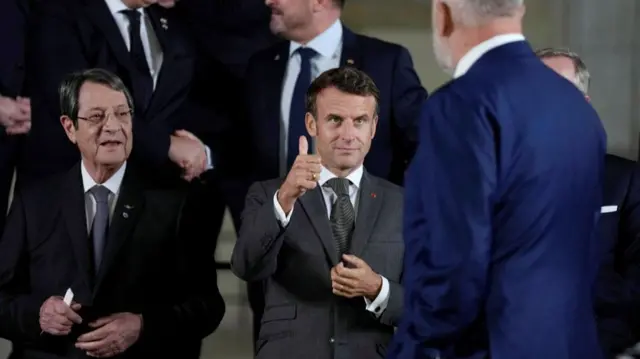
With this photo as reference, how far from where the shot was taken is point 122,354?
108 inches

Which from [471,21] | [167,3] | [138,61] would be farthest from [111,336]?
[471,21]

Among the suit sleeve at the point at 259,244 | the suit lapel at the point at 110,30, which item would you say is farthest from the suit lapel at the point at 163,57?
the suit sleeve at the point at 259,244

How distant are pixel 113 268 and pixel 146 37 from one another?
0.67m

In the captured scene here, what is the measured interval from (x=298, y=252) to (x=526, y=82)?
929mm

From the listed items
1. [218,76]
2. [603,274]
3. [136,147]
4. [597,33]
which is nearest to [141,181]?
[136,147]

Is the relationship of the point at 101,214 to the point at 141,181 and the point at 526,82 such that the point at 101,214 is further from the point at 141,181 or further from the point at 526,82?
the point at 526,82

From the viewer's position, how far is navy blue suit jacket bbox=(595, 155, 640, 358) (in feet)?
8.56

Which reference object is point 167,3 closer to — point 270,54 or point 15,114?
point 270,54

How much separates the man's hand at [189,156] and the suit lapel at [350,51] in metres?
0.48

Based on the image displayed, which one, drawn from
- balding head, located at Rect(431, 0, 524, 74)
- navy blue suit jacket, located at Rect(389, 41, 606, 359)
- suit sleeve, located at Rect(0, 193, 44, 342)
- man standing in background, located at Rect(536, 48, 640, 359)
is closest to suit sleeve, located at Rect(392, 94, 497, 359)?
navy blue suit jacket, located at Rect(389, 41, 606, 359)

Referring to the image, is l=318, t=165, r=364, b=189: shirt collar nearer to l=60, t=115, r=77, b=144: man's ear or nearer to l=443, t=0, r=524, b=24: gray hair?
l=60, t=115, r=77, b=144: man's ear

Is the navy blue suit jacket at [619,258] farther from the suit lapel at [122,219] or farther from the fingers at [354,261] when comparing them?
the suit lapel at [122,219]

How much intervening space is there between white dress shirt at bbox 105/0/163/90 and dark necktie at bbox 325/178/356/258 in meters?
0.69

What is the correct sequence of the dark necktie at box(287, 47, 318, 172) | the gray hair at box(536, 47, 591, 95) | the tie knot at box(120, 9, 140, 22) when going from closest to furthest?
the gray hair at box(536, 47, 591, 95), the dark necktie at box(287, 47, 318, 172), the tie knot at box(120, 9, 140, 22)
